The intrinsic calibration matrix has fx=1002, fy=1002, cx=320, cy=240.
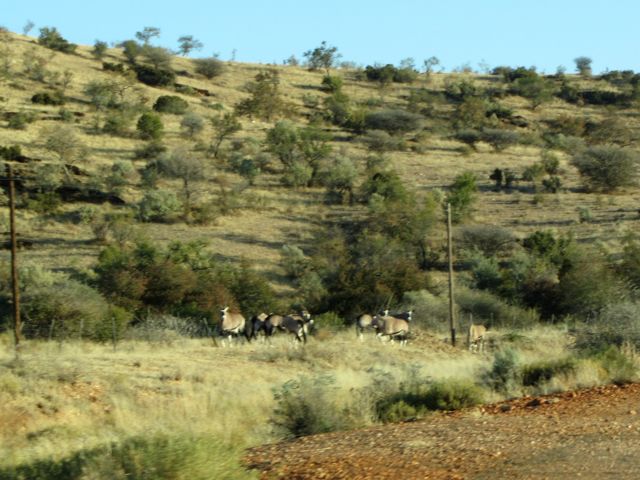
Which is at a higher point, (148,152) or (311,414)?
(148,152)

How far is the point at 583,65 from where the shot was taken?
118m

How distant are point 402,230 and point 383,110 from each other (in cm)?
3281

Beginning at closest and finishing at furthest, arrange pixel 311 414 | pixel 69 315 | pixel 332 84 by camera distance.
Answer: pixel 311 414 < pixel 69 315 < pixel 332 84

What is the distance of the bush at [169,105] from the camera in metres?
77.6

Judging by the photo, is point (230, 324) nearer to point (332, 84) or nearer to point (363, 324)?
point (363, 324)

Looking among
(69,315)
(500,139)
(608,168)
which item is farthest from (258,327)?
(500,139)

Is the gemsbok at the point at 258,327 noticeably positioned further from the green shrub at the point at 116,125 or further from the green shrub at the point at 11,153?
the green shrub at the point at 116,125

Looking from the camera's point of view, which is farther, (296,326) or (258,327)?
(258,327)

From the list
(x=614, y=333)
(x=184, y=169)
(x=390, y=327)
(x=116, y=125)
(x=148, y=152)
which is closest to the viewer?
(x=614, y=333)

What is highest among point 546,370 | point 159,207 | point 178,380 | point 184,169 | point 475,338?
point 184,169

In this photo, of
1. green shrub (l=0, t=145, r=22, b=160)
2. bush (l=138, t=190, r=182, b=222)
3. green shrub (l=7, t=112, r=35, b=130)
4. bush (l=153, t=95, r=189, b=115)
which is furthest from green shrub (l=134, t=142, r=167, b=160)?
bush (l=153, t=95, r=189, b=115)

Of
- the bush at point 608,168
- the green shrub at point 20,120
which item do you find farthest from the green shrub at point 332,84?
the green shrub at point 20,120

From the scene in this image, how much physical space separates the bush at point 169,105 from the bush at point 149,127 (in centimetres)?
774

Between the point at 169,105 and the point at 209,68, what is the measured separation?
2130 cm
